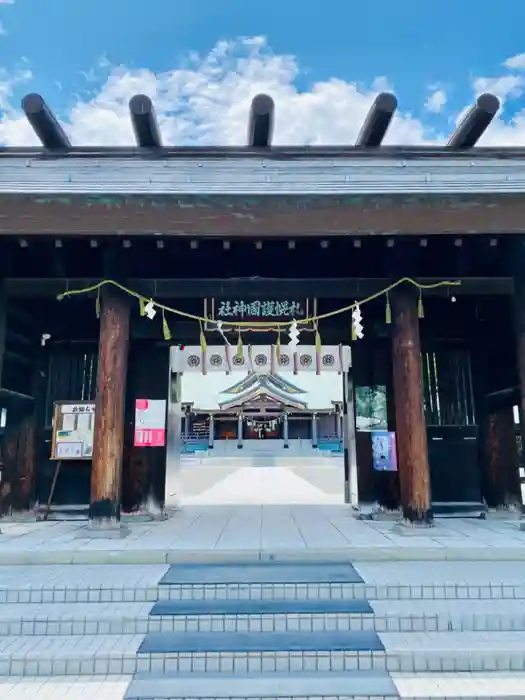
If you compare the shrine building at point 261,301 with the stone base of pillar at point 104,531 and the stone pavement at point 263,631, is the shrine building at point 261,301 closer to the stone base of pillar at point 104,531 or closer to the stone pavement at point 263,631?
the stone base of pillar at point 104,531

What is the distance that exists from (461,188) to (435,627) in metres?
7.21

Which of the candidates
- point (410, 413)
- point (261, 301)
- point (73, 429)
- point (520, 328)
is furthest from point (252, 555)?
point (520, 328)

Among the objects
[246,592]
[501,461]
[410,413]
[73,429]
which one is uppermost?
[410,413]

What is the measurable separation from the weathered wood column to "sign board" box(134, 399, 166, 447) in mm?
3886

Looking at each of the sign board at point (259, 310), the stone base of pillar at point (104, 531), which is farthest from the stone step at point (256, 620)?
the sign board at point (259, 310)

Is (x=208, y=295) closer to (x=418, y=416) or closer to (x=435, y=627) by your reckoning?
(x=418, y=416)

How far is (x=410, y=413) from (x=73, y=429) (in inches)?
208

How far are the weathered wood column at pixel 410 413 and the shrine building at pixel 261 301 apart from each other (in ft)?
0.09

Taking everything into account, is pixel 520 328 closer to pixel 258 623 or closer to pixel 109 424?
pixel 258 623

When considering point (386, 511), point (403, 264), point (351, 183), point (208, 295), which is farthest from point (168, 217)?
point (386, 511)

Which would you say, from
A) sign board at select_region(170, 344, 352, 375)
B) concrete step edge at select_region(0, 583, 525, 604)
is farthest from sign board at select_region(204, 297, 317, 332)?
concrete step edge at select_region(0, 583, 525, 604)

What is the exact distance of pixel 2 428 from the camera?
7.00 metres

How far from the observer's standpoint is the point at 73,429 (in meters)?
7.39

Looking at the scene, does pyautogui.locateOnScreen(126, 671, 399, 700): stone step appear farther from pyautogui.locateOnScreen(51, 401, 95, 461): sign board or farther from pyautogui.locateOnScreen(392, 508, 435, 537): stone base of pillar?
pyautogui.locateOnScreen(51, 401, 95, 461): sign board
